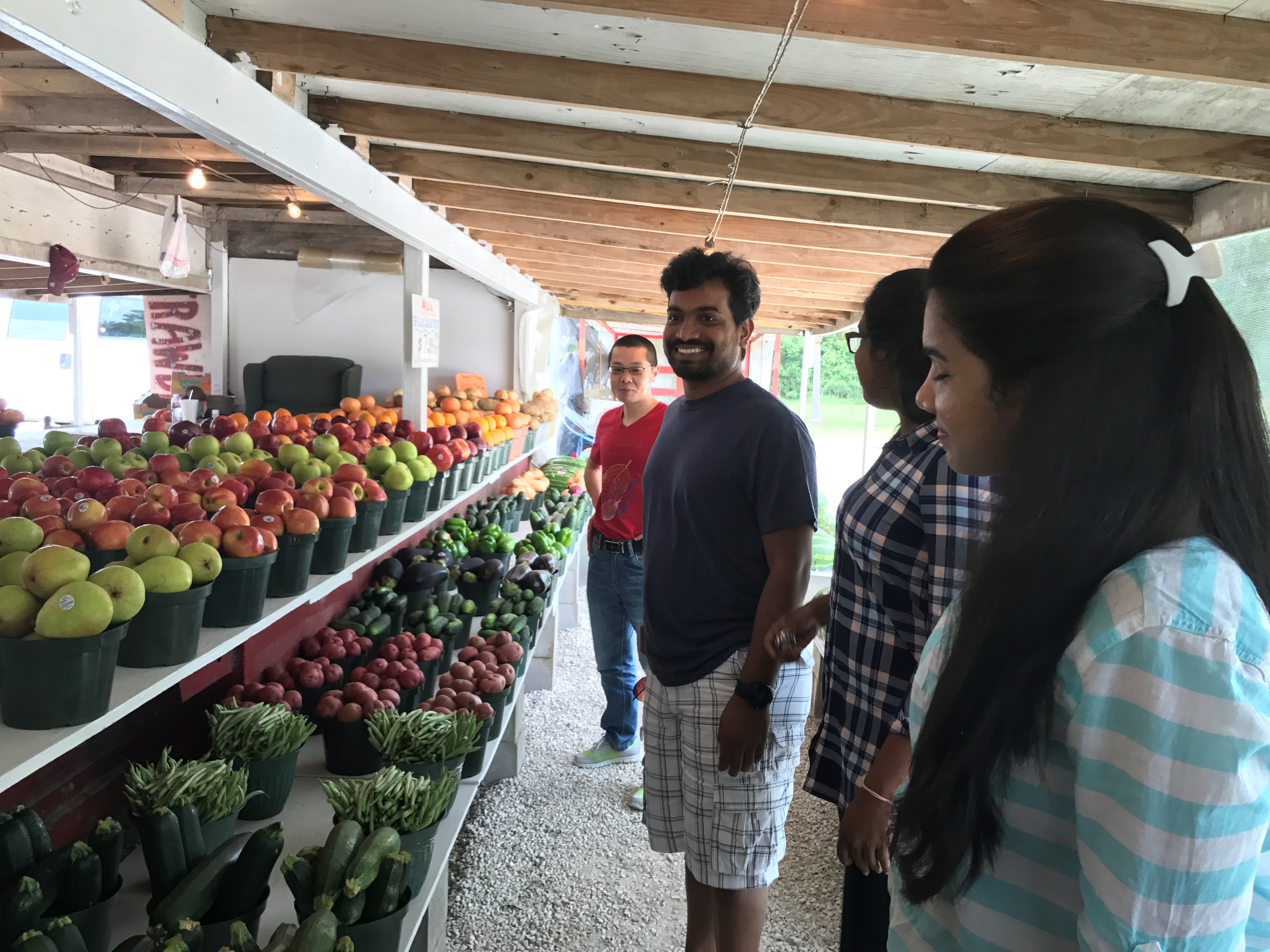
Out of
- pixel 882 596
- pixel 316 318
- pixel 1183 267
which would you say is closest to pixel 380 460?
pixel 882 596

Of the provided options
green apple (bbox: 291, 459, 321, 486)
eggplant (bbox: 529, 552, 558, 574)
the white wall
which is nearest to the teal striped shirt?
green apple (bbox: 291, 459, 321, 486)

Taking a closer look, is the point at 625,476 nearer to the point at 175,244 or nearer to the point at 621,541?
the point at 621,541

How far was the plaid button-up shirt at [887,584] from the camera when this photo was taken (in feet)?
4.82

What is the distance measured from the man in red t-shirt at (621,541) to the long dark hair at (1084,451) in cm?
309

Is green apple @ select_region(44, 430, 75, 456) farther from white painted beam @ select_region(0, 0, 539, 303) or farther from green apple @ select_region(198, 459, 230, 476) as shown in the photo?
white painted beam @ select_region(0, 0, 539, 303)

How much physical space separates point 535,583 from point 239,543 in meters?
2.53

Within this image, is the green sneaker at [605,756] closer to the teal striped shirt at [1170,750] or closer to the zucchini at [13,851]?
the zucchini at [13,851]

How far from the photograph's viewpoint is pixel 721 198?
3941 mm

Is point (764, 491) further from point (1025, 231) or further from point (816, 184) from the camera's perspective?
point (816, 184)

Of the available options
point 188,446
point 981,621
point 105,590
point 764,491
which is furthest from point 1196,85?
point 188,446

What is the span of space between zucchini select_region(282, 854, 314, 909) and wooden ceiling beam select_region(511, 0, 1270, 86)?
2035mm

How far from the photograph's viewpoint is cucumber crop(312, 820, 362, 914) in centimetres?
162

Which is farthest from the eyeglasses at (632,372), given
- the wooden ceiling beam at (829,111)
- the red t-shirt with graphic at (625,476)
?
the wooden ceiling beam at (829,111)

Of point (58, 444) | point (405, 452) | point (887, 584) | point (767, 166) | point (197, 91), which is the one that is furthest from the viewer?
point (767, 166)
